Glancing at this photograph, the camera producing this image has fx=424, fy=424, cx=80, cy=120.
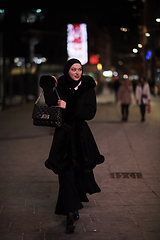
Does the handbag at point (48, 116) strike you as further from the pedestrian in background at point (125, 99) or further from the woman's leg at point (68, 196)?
the pedestrian in background at point (125, 99)

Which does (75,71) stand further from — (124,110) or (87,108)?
(124,110)

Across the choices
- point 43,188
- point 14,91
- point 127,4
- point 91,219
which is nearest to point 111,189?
point 43,188

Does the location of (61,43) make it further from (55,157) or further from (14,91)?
(55,157)

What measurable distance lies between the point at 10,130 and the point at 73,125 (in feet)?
31.2

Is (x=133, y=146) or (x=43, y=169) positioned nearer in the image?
(x=43, y=169)

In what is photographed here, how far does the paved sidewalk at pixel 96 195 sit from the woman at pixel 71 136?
0.34 metres

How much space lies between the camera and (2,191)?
622cm

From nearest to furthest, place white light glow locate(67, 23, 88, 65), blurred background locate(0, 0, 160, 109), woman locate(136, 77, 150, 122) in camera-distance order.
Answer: blurred background locate(0, 0, 160, 109)
woman locate(136, 77, 150, 122)
white light glow locate(67, 23, 88, 65)

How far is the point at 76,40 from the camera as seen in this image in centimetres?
2656

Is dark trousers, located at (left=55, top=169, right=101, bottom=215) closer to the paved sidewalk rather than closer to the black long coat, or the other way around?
the black long coat

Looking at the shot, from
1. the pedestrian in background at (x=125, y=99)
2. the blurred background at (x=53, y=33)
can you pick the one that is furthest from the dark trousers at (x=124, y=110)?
the blurred background at (x=53, y=33)

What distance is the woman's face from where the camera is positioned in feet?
15.4

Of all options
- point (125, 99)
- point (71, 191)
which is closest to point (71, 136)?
point (71, 191)

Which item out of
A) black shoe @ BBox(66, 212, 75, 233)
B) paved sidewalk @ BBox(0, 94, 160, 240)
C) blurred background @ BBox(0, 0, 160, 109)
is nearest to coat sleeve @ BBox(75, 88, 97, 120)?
black shoe @ BBox(66, 212, 75, 233)
